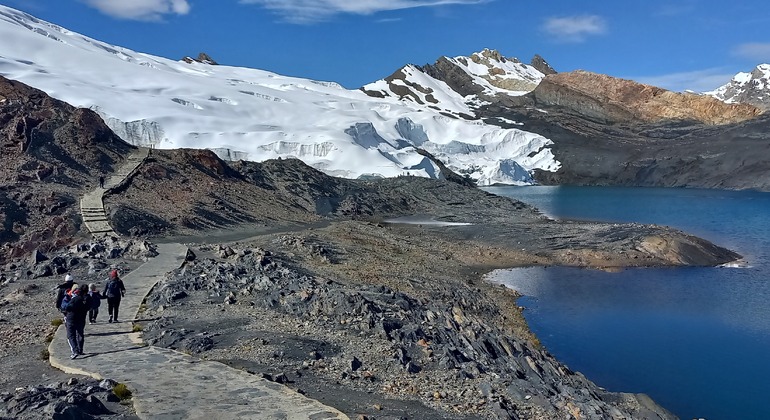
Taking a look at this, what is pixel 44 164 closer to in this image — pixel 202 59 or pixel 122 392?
pixel 122 392

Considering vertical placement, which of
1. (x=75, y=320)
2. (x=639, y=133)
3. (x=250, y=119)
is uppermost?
(x=639, y=133)

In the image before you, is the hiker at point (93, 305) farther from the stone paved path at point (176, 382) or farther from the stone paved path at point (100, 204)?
the stone paved path at point (100, 204)

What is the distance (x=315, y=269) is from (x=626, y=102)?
114 m

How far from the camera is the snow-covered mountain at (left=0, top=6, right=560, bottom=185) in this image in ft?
212

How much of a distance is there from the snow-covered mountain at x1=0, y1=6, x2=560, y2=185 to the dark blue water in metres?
34.5

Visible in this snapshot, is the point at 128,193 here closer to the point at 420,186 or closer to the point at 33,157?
the point at 33,157

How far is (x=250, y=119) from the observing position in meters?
79.6

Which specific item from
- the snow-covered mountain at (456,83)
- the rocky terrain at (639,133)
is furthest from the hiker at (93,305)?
the snow-covered mountain at (456,83)

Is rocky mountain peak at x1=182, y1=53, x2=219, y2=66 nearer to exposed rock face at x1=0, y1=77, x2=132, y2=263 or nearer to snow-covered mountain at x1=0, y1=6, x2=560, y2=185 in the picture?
snow-covered mountain at x1=0, y1=6, x2=560, y2=185

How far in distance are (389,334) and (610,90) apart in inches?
4974

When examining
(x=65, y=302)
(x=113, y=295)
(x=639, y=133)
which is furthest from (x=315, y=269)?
(x=639, y=133)

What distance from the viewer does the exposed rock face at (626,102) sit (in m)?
116

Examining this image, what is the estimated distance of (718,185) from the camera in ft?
302

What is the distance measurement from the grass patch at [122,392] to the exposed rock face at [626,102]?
119 metres
